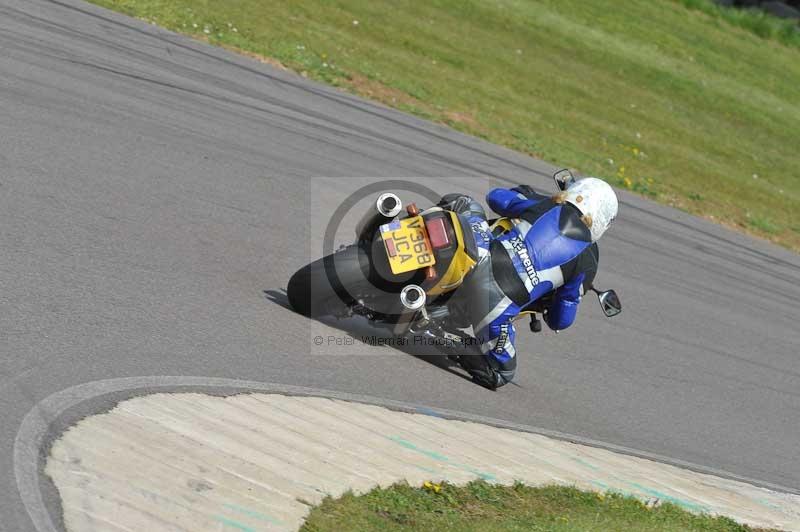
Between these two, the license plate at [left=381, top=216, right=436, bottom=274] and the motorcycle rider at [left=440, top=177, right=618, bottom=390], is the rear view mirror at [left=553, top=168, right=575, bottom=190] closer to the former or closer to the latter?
the motorcycle rider at [left=440, top=177, right=618, bottom=390]

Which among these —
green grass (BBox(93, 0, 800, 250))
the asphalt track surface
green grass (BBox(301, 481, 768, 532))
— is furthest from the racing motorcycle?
green grass (BBox(93, 0, 800, 250))

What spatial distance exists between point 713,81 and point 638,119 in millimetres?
7164

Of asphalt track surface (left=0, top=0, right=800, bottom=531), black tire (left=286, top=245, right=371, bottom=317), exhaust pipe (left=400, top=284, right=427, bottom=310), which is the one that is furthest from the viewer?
black tire (left=286, top=245, right=371, bottom=317)

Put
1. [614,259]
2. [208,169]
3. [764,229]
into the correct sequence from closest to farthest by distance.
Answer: [208,169] → [614,259] → [764,229]

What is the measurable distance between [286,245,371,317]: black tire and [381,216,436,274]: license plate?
28 cm

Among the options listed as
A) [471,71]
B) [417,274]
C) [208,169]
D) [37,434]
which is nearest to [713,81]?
[471,71]

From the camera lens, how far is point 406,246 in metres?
6.26

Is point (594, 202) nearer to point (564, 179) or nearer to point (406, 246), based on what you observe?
A: point (564, 179)

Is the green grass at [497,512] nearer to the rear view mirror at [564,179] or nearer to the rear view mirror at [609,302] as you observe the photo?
the rear view mirror at [609,302]

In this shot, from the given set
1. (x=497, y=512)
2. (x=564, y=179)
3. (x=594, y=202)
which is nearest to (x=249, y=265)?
(x=564, y=179)

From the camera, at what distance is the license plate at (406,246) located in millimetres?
6254

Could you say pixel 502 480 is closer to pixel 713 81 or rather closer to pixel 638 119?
pixel 638 119

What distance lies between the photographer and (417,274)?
643 centimetres

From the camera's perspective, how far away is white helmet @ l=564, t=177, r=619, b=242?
22.9 ft
